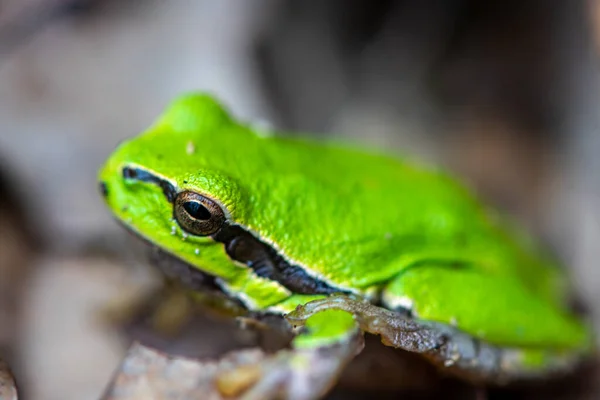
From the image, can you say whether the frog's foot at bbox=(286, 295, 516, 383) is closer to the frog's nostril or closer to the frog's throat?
the frog's throat

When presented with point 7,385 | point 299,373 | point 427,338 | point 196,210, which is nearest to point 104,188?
point 196,210

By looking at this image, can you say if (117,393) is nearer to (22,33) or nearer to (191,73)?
(191,73)

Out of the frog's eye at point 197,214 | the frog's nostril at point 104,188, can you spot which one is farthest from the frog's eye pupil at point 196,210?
the frog's nostril at point 104,188

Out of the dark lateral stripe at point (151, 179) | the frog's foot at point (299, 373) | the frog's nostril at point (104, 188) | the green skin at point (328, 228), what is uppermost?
the green skin at point (328, 228)

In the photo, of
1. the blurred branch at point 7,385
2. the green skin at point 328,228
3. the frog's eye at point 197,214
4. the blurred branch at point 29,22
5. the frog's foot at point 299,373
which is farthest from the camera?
the blurred branch at point 29,22

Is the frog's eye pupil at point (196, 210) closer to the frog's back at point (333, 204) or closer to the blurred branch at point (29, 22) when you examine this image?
the frog's back at point (333, 204)

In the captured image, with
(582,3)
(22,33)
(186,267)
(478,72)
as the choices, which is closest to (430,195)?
(186,267)

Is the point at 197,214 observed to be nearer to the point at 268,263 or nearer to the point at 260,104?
the point at 268,263
